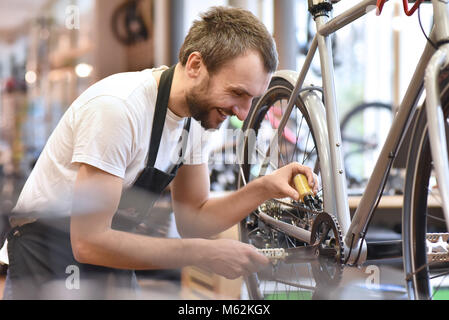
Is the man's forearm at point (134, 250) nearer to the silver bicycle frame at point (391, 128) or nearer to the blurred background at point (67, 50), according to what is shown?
the silver bicycle frame at point (391, 128)

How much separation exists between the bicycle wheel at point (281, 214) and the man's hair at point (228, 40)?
9.7 inches

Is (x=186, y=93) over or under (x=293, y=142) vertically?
over

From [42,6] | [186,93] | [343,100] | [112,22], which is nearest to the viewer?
[186,93]

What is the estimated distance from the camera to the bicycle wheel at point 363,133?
11.3 feet

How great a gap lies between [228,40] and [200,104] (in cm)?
13

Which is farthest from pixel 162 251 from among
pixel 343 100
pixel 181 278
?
pixel 343 100

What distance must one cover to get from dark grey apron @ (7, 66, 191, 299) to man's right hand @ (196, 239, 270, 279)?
0.18m

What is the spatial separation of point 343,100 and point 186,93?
3.81 metres

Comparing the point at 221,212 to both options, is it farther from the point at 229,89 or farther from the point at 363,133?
the point at 363,133

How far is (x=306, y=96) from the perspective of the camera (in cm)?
114

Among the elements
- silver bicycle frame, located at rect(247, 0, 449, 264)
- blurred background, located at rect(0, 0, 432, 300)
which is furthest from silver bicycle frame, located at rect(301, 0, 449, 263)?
blurred background, located at rect(0, 0, 432, 300)

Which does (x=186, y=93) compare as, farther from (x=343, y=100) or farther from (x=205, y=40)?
(x=343, y=100)

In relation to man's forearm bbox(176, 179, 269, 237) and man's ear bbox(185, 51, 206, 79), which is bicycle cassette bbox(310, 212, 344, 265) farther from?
man's ear bbox(185, 51, 206, 79)

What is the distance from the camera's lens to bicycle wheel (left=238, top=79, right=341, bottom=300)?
1.00m
